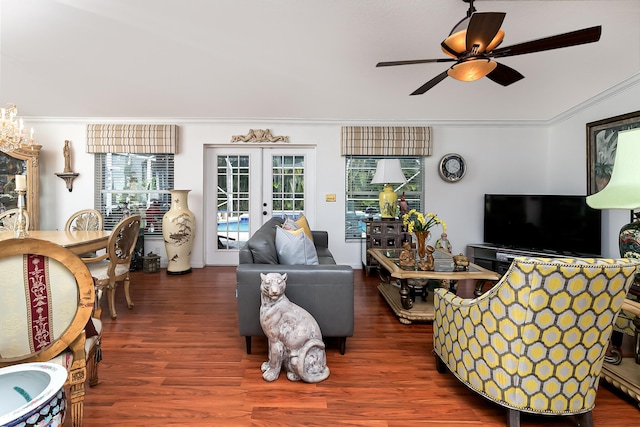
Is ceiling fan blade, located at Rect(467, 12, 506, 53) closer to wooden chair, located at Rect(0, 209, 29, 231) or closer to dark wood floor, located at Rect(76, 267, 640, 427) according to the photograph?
dark wood floor, located at Rect(76, 267, 640, 427)

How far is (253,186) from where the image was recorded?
492 cm

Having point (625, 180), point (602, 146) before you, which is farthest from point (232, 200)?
point (602, 146)

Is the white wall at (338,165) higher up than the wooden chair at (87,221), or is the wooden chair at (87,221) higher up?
the white wall at (338,165)

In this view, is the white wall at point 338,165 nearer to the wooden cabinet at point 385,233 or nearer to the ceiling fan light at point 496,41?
the wooden cabinet at point 385,233

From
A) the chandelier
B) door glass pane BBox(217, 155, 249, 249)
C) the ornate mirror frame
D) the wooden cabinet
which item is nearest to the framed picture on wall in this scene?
the wooden cabinet

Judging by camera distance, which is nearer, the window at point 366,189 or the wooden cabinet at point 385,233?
the wooden cabinet at point 385,233

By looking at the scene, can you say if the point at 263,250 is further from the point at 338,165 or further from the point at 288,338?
the point at 338,165

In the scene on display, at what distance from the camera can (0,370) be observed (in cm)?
111

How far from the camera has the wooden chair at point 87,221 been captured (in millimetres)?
3783

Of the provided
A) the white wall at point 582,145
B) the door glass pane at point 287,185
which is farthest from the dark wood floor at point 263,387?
the white wall at point 582,145

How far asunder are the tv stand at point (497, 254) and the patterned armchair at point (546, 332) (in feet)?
9.59

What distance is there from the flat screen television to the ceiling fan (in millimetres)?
2359

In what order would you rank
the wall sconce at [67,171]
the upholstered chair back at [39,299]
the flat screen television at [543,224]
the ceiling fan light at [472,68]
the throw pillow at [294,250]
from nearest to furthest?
the upholstered chair back at [39,299]
the ceiling fan light at [472,68]
the throw pillow at [294,250]
the flat screen television at [543,224]
the wall sconce at [67,171]

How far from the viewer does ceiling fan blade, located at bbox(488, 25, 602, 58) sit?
5.91 ft
